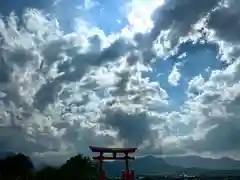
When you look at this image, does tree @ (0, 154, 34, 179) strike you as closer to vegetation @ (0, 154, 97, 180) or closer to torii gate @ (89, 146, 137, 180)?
vegetation @ (0, 154, 97, 180)

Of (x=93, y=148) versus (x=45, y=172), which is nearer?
(x=93, y=148)

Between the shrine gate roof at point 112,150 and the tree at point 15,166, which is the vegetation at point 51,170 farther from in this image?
the shrine gate roof at point 112,150

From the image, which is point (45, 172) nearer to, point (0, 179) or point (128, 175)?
point (0, 179)

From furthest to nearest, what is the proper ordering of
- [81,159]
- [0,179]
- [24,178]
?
[81,159]
[24,178]
[0,179]

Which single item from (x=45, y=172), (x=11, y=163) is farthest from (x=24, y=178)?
(x=11, y=163)

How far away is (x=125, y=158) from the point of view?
31.9 meters

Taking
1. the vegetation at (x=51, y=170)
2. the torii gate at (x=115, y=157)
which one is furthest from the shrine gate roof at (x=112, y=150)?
the vegetation at (x=51, y=170)

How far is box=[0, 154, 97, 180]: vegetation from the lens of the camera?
6202 cm

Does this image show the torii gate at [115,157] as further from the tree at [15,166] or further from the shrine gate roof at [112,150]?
the tree at [15,166]

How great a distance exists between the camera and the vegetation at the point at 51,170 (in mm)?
62022

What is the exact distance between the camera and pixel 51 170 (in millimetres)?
64188

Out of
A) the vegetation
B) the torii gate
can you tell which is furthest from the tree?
the torii gate

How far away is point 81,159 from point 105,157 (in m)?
42.7

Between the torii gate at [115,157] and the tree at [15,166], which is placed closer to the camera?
the torii gate at [115,157]
